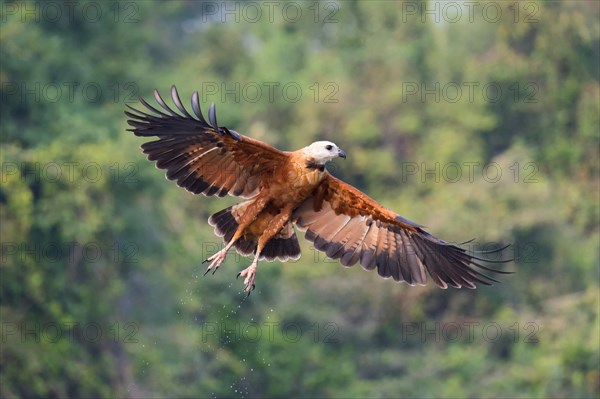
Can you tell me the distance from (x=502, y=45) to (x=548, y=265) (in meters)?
8.47

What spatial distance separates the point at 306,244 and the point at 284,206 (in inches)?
682

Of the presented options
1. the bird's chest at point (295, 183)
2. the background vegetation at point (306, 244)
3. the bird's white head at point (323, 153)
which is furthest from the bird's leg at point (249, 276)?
the background vegetation at point (306, 244)

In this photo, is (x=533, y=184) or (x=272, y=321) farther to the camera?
(x=533, y=184)

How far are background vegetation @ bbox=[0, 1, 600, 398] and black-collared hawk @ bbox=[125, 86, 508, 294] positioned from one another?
1157 cm

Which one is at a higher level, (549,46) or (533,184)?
(549,46)

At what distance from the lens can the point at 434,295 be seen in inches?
1248

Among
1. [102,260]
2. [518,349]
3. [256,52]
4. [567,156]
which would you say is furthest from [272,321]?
[256,52]

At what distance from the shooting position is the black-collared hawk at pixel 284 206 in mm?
14578

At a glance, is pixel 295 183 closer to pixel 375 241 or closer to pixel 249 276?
pixel 249 276

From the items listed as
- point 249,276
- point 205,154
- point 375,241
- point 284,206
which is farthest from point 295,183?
point 375,241

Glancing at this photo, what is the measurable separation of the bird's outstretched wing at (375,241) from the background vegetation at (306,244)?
450 inches

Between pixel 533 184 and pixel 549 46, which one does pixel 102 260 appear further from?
pixel 549 46

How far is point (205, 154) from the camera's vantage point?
48.9ft

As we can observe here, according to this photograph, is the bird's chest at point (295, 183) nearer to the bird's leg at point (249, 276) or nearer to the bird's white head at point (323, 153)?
the bird's white head at point (323, 153)
